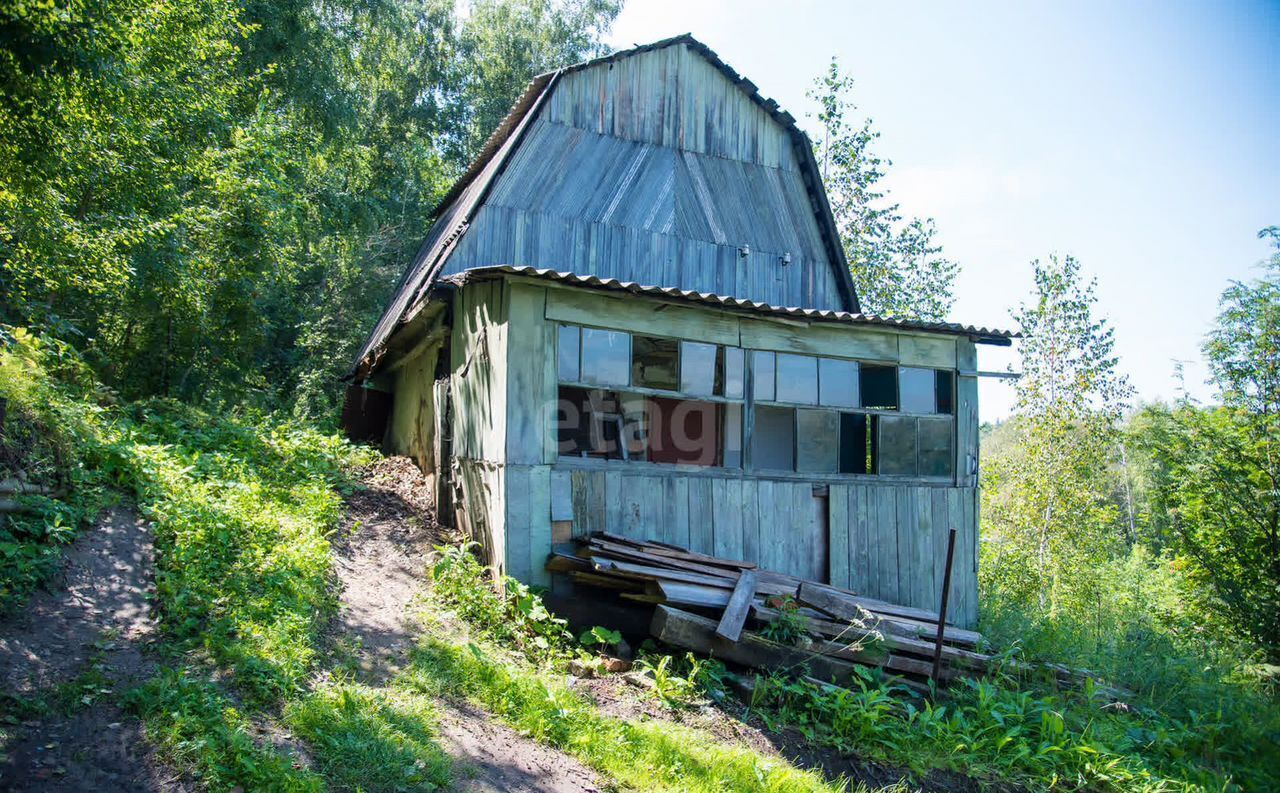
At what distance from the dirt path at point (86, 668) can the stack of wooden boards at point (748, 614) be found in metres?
3.63

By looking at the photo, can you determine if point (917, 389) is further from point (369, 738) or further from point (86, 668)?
point (86, 668)

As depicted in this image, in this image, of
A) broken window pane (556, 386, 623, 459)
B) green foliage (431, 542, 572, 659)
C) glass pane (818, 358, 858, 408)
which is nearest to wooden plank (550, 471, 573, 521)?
green foliage (431, 542, 572, 659)

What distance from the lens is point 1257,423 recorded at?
14.6 meters

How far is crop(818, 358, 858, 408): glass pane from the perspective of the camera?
9.73m

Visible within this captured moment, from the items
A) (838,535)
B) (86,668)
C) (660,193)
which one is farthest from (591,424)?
(86,668)

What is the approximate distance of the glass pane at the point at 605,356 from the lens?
27.3 feet

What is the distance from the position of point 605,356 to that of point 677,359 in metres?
Answer: 0.94

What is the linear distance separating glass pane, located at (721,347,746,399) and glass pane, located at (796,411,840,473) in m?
0.98

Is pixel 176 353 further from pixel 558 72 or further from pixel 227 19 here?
pixel 558 72

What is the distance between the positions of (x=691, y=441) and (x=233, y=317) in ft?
37.2

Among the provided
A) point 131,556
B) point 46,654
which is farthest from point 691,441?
point 46,654

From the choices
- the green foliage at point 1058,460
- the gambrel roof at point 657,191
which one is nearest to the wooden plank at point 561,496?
the gambrel roof at point 657,191

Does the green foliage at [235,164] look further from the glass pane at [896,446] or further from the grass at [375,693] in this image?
the glass pane at [896,446]

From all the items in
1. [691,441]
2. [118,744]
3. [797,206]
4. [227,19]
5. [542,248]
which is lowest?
[118,744]
